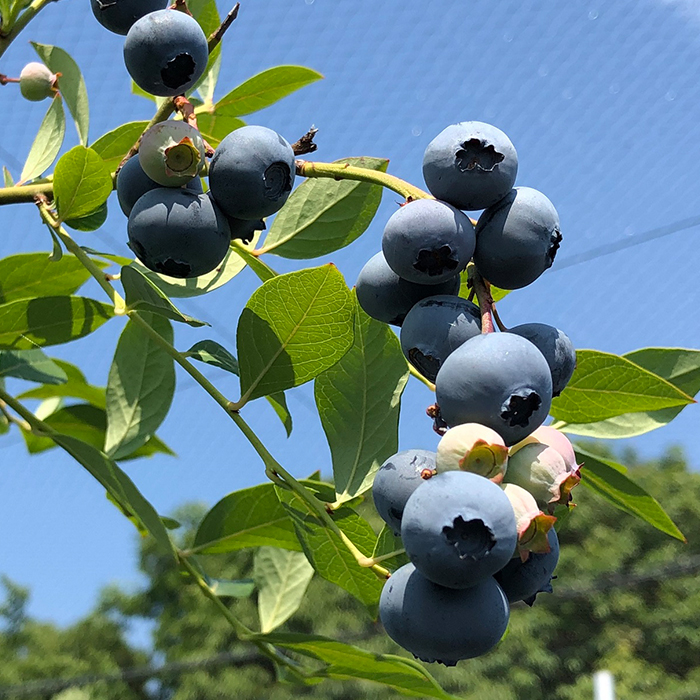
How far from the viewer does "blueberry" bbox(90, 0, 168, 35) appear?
71 centimetres

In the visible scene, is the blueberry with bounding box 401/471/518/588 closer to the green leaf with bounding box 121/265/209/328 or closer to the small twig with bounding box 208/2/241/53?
the green leaf with bounding box 121/265/209/328

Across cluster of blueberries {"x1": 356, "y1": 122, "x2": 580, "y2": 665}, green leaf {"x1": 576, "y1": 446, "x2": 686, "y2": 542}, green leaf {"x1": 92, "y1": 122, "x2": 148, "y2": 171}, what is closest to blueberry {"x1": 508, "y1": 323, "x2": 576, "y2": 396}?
cluster of blueberries {"x1": 356, "y1": 122, "x2": 580, "y2": 665}

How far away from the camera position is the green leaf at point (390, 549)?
2.14 ft

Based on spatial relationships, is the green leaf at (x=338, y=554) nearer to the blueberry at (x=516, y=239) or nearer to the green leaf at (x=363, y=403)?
the green leaf at (x=363, y=403)

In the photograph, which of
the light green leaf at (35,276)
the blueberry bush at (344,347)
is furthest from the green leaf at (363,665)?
the light green leaf at (35,276)

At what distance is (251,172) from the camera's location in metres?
0.58

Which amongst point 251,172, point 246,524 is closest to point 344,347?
point 251,172

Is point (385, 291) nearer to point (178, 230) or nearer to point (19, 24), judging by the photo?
point (178, 230)

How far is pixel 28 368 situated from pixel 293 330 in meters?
0.38

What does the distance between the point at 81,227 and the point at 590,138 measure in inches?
189

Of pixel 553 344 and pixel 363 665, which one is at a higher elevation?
pixel 553 344

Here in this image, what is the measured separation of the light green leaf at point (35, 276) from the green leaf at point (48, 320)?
0.25 ft

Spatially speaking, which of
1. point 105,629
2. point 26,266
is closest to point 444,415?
point 26,266

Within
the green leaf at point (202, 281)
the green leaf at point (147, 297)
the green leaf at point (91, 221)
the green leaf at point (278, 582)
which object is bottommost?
the green leaf at point (278, 582)
